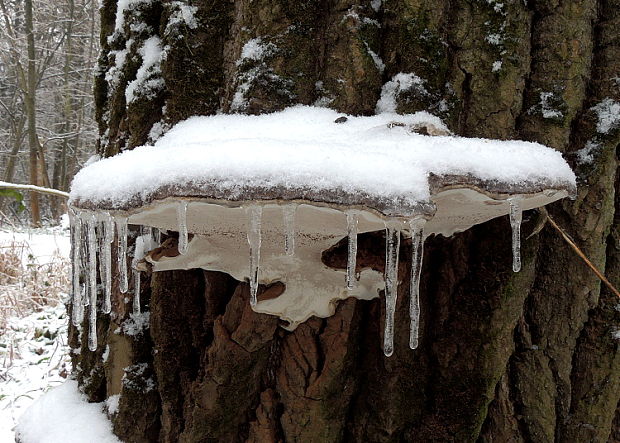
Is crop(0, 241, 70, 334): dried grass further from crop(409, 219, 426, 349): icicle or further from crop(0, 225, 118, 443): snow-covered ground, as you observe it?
crop(409, 219, 426, 349): icicle

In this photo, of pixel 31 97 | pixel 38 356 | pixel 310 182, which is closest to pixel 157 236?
pixel 310 182

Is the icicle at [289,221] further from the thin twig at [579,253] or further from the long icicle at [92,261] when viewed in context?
the thin twig at [579,253]

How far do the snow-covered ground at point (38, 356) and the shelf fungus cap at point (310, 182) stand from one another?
99cm

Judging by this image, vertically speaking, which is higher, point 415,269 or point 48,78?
point 48,78

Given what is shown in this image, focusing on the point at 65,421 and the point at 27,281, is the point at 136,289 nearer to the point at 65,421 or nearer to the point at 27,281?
the point at 65,421

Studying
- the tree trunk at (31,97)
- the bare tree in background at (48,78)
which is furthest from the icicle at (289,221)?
the tree trunk at (31,97)

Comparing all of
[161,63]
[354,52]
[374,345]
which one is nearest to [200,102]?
[161,63]

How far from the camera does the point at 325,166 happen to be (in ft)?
2.65

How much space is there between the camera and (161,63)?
1.55 m

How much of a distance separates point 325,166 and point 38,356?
17.3 feet

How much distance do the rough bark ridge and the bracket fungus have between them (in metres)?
0.17

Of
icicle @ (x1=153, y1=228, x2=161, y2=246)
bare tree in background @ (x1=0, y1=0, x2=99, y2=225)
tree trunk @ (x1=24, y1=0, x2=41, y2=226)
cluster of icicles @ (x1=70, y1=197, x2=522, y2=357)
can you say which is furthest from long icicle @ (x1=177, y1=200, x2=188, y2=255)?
tree trunk @ (x1=24, y1=0, x2=41, y2=226)

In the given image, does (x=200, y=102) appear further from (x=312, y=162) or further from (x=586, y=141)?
(x=586, y=141)

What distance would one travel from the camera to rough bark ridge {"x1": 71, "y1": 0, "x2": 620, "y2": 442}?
4.45 feet
